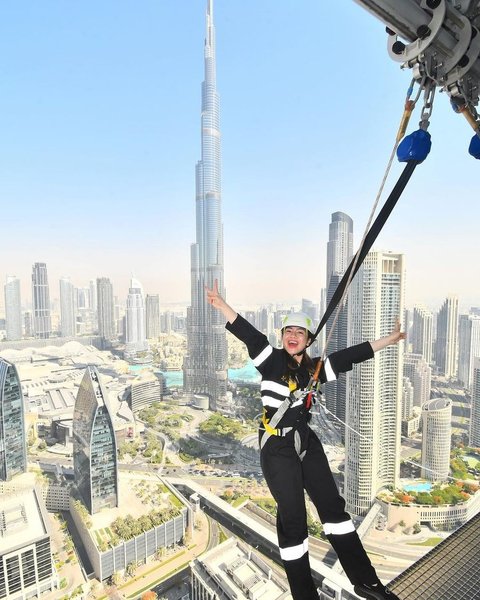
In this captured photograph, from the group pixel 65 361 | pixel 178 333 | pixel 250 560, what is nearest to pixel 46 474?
pixel 250 560

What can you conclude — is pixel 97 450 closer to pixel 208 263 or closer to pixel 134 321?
pixel 208 263

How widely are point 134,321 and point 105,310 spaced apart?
2595 mm

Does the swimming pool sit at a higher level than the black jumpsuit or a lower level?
lower

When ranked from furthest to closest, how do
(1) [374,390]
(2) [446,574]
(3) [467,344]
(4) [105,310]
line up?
(4) [105,310], (3) [467,344], (1) [374,390], (2) [446,574]

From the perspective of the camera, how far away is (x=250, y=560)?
4523 millimetres

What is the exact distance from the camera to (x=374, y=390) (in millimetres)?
6656

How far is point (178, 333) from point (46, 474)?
13582 millimetres

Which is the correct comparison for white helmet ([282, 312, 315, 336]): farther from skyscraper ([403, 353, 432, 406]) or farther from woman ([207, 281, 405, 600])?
skyscraper ([403, 353, 432, 406])

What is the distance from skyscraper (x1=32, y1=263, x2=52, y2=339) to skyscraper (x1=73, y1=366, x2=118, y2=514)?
43.0 ft

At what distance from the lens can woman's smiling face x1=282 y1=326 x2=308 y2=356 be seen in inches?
33.2

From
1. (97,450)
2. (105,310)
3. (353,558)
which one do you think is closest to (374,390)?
(97,450)

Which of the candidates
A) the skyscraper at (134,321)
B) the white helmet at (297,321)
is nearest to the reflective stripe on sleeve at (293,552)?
the white helmet at (297,321)

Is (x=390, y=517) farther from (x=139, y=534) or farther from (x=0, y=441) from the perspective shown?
(x=0, y=441)

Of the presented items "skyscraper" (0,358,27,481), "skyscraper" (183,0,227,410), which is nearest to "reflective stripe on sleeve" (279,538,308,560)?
"skyscraper" (0,358,27,481)
